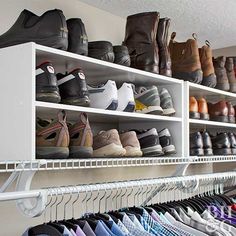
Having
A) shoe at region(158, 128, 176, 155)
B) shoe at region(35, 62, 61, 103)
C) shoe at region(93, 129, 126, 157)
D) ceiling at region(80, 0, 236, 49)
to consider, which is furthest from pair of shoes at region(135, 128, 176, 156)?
ceiling at region(80, 0, 236, 49)

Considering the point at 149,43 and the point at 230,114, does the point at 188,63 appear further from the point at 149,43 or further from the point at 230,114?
the point at 230,114

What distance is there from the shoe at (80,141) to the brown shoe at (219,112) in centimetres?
104

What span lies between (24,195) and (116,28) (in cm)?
139

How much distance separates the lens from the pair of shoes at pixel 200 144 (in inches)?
81.9

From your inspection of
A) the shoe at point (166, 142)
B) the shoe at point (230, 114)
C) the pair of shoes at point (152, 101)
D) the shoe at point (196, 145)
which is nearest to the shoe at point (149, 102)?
the pair of shoes at point (152, 101)

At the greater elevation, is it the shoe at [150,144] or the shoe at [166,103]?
the shoe at [166,103]

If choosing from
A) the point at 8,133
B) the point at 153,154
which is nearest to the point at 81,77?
the point at 8,133

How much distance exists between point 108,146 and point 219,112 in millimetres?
932

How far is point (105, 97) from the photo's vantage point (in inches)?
62.2

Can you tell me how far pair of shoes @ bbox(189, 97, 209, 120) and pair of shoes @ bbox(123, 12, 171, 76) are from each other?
268 mm

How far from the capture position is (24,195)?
42.7 inches

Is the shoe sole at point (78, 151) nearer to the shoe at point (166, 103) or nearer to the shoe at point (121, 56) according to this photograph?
the shoe at point (121, 56)

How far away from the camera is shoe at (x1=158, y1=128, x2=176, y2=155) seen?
1.87 metres

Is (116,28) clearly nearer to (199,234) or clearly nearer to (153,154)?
(153,154)
